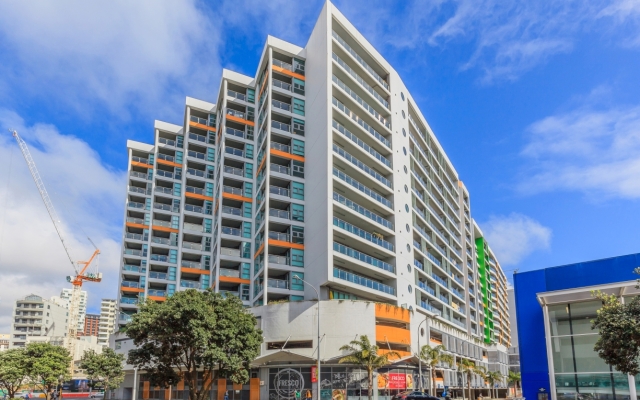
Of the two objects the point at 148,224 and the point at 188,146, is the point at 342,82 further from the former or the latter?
the point at 148,224

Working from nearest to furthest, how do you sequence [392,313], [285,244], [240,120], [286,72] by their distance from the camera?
[392,313] < [285,244] < [286,72] < [240,120]

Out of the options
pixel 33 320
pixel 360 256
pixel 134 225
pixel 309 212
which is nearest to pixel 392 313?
pixel 360 256

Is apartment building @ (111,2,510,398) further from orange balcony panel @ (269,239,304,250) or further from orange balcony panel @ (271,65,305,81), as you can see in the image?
orange balcony panel @ (271,65,305,81)

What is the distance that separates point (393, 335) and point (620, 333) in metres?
37.2

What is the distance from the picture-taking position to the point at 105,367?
66.6 meters

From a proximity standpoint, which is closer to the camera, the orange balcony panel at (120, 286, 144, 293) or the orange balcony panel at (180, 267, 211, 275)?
the orange balcony panel at (180, 267, 211, 275)

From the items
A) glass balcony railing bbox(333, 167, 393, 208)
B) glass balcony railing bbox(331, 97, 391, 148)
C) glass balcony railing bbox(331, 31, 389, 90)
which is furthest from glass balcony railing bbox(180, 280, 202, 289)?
glass balcony railing bbox(331, 31, 389, 90)

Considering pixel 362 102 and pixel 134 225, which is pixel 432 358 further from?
pixel 134 225

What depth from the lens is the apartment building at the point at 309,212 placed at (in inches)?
2293

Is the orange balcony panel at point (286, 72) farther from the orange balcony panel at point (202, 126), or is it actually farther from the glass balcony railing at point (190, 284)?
the glass balcony railing at point (190, 284)

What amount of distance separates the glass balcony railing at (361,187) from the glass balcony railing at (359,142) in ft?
15.1

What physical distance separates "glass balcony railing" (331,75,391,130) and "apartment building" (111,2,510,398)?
217mm

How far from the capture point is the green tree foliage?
2370 centimetres

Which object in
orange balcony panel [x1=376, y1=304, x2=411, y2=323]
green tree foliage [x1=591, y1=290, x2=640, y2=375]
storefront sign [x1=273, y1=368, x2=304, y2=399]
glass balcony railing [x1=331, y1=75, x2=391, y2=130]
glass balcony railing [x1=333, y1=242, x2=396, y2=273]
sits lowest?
storefront sign [x1=273, y1=368, x2=304, y2=399]
